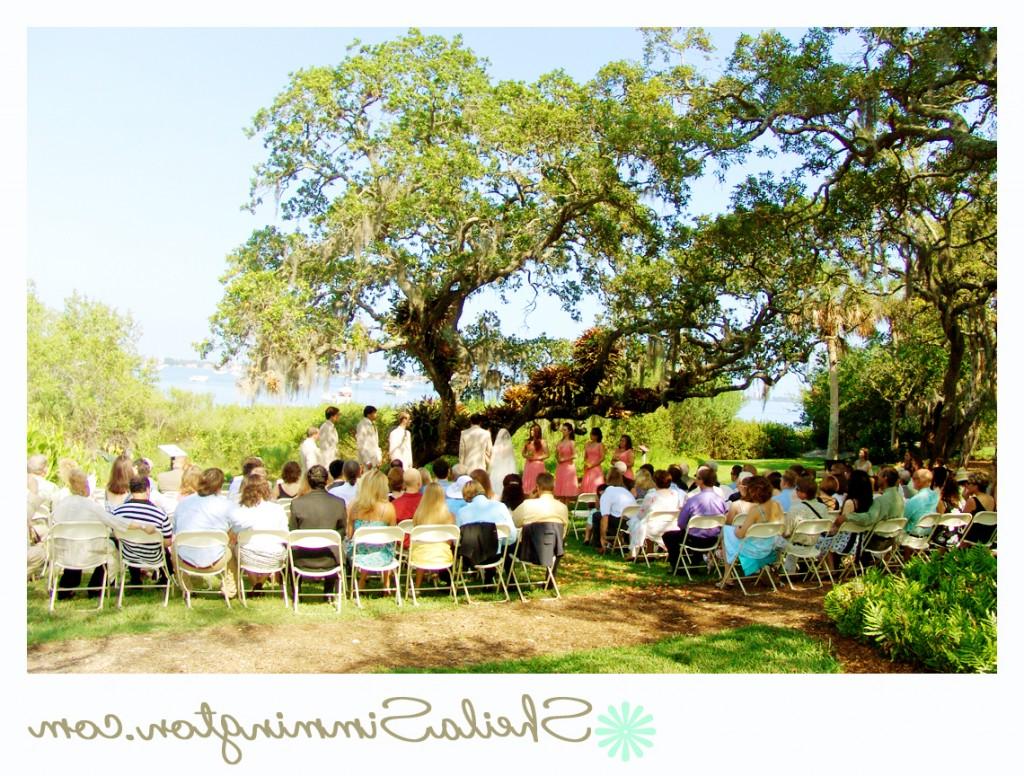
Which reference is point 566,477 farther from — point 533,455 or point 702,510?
point 702,510

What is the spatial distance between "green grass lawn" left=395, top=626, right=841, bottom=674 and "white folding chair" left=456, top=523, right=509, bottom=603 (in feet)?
4.94

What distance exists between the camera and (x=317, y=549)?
24.2 feet

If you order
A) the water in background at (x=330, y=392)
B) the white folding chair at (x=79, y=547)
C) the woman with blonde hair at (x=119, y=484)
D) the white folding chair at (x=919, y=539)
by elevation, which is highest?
the water in background at (x=330, y=392)

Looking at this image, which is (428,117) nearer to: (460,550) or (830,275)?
(830,275)

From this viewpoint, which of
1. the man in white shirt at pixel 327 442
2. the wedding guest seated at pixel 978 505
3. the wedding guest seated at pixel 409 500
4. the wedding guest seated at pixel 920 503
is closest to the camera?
the wedding guest seated at pixel 409 500

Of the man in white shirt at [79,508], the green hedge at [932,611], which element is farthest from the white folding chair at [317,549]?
the green hedge at [932,611]

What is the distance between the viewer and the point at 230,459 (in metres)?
19.4

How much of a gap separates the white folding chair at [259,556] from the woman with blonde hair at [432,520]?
1.06 m

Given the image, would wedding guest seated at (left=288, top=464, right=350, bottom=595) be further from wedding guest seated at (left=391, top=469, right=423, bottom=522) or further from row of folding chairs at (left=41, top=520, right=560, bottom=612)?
wedding guest seated at (left=391, top=469, right=423, bottom=522)

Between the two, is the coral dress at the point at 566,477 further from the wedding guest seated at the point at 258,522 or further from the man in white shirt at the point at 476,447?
the wedding guest seated at the point at 258,522

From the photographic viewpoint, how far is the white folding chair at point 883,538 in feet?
28.6

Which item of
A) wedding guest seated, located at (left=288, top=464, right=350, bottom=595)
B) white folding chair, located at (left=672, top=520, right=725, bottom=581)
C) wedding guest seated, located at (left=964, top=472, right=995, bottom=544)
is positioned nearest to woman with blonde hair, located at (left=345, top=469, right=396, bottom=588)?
wedding guest seated, located at (left=288, top=464, right=350, bottom=595)

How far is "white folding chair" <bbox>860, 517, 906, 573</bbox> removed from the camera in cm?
873

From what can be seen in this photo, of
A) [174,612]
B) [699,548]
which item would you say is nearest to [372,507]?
[174,612]
